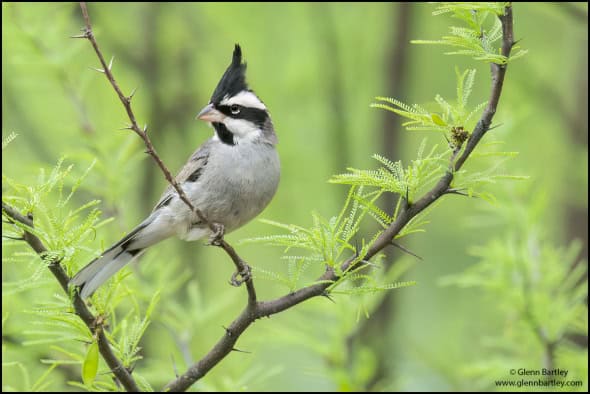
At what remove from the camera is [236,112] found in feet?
14.4

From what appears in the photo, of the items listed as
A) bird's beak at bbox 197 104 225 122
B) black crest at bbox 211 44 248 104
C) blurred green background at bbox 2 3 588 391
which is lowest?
blurred green background at bbox 2 3 588 391

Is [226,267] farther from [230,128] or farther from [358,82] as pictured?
[230,128]

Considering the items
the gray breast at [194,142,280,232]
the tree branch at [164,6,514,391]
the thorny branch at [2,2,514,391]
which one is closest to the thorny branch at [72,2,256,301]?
the thorny branch at [2,2,514,391]

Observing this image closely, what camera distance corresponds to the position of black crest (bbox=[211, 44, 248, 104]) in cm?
405

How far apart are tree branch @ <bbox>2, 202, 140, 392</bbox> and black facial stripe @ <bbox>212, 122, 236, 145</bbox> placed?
1857mm

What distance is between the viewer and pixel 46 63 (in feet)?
15.2

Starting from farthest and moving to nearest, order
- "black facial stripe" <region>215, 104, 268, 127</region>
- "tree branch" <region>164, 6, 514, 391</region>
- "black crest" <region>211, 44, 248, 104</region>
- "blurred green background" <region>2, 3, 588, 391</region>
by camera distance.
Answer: "blurred green background" <region>2, 3, 588, 391</region>
"black facial stripe" <region>215, 104, 268, 127</region>
"black crest" <region>211, 44, 248, 104</region>
"tree branch" <region>164, 6, 514, 391</region>

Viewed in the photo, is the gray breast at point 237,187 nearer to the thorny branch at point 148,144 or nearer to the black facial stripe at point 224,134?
the black facial stripe at point 224,134

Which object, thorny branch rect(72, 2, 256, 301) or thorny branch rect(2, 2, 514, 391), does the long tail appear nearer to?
thorny branch rect(2, 2, 514, 391)

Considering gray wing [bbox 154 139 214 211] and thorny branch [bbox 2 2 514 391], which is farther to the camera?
gray wing [bbox 154 139 214 211]

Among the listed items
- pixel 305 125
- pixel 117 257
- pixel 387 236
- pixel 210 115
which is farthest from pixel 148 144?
pixel 305 125

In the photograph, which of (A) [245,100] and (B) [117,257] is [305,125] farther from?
(B) [117,257]

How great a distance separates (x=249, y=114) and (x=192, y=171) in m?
0.48

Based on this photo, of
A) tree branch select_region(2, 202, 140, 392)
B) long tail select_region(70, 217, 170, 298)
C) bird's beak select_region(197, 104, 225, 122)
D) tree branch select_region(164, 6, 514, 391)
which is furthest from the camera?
bird's beak select_region(197, 104, 225, 122)
